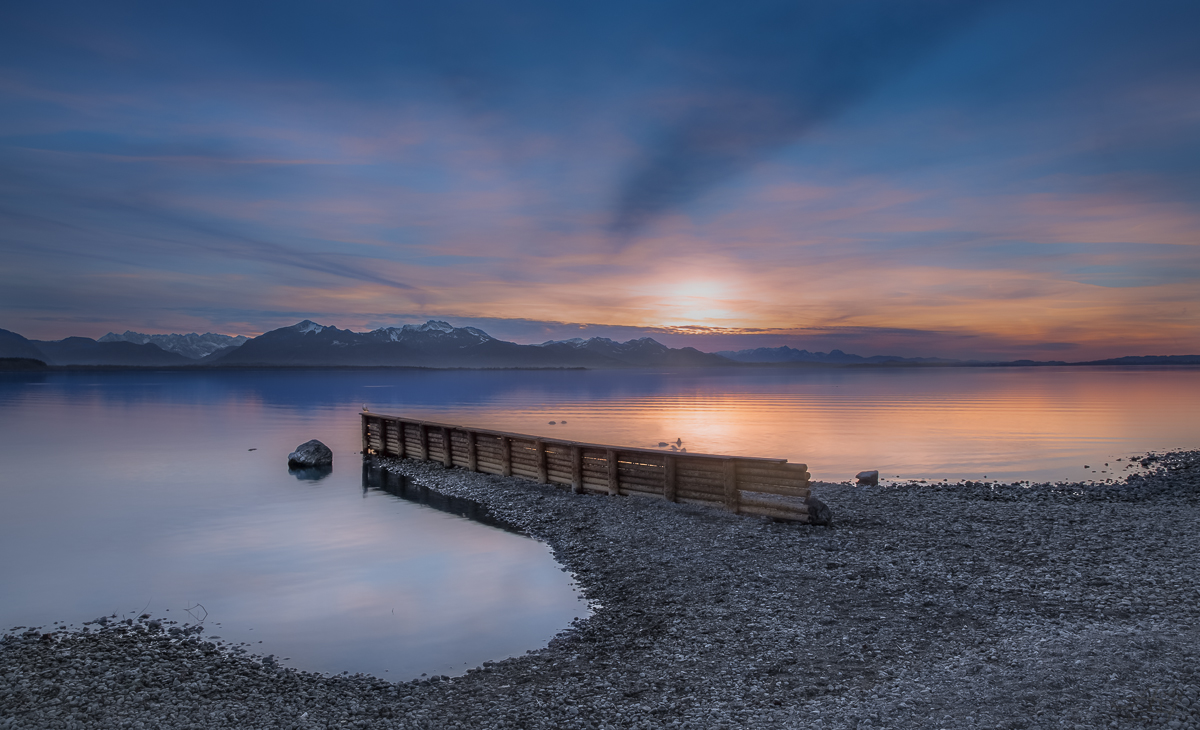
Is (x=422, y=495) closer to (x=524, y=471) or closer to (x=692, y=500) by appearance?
(x=524, y=471)

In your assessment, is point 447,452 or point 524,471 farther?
point 447,452

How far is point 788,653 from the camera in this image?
9.73m

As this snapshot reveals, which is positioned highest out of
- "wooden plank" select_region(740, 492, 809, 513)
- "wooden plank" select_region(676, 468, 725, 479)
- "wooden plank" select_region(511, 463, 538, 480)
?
"wooden plank" select_region(676, 468, 725, 479)

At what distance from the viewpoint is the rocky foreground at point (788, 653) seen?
7.97 meters

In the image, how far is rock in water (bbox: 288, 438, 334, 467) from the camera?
103 ft

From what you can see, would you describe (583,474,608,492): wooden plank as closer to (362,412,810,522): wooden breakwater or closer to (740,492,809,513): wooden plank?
(362,412,810,522): wooden breakwater

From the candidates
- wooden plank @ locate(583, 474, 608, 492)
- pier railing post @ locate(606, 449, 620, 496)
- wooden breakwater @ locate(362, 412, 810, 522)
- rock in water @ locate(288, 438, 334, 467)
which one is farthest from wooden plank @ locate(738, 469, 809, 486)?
rock in water @ locate(288, 438, 334, 467)

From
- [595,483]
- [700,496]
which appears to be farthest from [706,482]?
[595,483]

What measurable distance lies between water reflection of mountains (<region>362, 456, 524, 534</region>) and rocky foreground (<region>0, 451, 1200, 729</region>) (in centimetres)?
540

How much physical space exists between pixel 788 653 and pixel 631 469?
1141cm

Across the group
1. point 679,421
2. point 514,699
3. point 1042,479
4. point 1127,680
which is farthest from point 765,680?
point 679,421

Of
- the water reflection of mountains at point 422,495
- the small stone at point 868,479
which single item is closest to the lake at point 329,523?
the water reflection of mountains at point 422,495

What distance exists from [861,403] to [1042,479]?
1853 inches

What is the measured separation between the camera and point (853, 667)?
9164 mm
